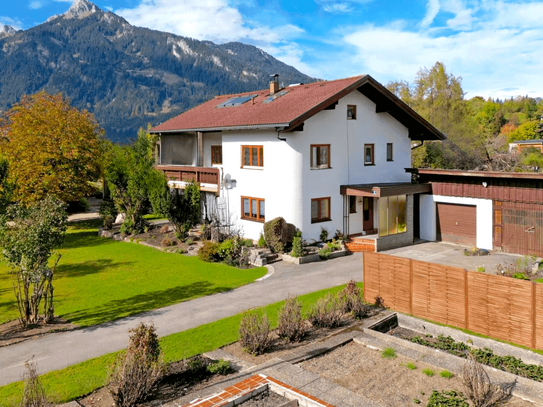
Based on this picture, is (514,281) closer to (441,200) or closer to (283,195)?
(283,195)

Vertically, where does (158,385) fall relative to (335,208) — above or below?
below

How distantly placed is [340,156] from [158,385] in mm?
17082

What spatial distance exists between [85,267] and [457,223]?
1838cm

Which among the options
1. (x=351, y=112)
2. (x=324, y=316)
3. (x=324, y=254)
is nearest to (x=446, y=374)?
(x=324, y=316)

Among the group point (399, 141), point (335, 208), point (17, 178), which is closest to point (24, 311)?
point (335, 208)

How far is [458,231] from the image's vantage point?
78.9 feet

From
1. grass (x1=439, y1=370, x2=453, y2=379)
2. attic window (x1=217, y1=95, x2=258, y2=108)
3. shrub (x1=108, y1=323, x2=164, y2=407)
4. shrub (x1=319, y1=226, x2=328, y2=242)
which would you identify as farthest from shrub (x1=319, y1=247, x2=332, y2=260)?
shrub (x1=108, y1=323, x2=164, y2=407)

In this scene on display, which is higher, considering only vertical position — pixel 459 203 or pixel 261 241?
pixel 459 203

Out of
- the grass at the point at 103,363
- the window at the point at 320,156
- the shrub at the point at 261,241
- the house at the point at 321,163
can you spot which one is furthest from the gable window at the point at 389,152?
the grass at the point at 103,363

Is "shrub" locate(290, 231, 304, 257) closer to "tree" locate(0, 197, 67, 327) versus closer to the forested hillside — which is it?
"tree" locate(0, 197, 67, 327)

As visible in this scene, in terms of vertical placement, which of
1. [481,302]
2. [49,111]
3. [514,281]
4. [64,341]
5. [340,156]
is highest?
[49,111]

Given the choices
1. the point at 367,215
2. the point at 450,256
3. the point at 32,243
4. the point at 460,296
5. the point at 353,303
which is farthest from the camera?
the point at 367,215

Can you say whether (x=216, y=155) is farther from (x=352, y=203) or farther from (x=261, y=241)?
(x=352, y=203)

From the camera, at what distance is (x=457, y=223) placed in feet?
78.9
